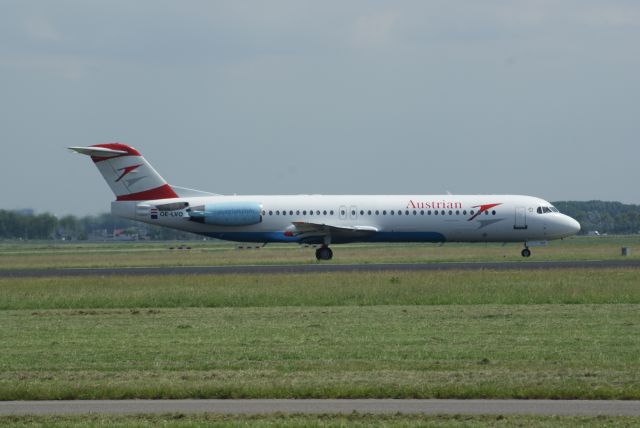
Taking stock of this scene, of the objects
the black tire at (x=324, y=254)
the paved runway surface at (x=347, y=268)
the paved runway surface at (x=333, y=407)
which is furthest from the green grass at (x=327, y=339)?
the black tire at (x=324, y=254)

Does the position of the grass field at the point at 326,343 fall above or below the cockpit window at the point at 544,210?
below

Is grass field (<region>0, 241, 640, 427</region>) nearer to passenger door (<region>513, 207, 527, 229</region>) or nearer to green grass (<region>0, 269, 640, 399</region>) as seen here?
green grass (<region>0, 269, 640, 399</region>)

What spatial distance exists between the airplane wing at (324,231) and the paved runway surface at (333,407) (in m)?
39.7

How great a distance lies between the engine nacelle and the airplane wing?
1.99 m

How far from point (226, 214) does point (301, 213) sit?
154 inches

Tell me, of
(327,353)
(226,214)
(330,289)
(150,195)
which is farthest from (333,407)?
(150,195)

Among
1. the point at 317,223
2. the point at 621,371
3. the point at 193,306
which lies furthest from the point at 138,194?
the point at 621,371

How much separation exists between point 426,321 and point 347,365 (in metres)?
7.18

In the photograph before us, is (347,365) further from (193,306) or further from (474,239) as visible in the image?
(474,239)

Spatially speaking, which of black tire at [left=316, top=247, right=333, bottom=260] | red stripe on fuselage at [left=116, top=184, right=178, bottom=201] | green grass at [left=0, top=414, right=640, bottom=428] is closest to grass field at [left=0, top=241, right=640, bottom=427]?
green grass at [left=0, top=414, right=640, bottom=428]

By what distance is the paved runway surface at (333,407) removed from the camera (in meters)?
12.4

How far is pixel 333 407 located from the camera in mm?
12758

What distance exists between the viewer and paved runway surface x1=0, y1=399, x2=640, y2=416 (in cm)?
1238

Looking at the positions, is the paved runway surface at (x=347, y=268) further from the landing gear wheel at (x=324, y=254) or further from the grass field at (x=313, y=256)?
the landing gear wheel at (x=324, y=254)
